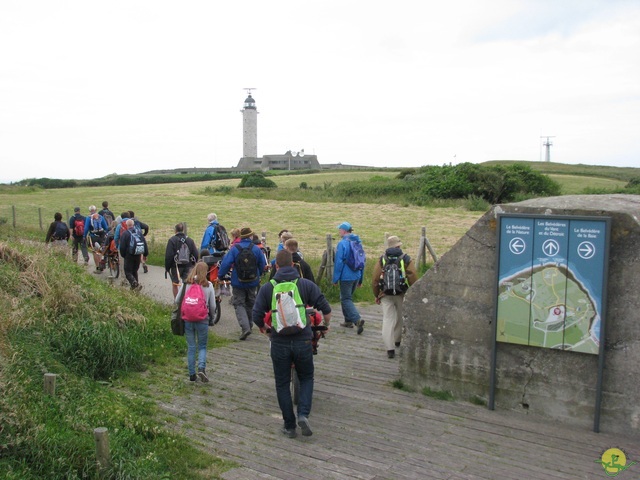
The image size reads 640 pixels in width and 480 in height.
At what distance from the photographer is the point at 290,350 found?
268 inches

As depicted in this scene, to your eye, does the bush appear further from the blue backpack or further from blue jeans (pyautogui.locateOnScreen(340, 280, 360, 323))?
the blue backpack

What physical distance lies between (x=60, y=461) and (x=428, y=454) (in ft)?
11.4

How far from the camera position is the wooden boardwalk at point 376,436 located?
6.17 m

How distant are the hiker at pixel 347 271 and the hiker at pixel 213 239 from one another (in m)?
3.54

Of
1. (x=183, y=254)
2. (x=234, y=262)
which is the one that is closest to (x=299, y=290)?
(x=234, y=262)

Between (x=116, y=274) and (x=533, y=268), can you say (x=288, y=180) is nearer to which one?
(x=116, y=274)

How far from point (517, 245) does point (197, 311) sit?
4.08 m

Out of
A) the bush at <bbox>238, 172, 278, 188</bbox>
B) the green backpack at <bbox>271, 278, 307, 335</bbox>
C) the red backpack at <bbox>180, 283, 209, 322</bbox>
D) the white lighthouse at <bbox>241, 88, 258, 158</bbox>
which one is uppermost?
the white lighthouse at <bbox>241, 88, 258, 158</bbox>

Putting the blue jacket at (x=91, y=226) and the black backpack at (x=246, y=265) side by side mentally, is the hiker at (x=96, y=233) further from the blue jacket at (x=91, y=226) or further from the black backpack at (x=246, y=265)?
the black backpack at (x=246, y=265)

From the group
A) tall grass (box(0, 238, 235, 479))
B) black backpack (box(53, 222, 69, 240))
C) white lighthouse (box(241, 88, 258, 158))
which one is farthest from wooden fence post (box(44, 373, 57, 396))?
white lighthouse (box(241, 88, 258, 158))

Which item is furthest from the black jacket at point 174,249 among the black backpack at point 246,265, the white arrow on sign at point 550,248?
the white arrow on sign at point 550,248

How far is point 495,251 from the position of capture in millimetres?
7566

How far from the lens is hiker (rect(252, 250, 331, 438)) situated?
680 cm

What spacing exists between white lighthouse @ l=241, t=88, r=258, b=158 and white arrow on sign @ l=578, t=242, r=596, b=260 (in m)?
121
